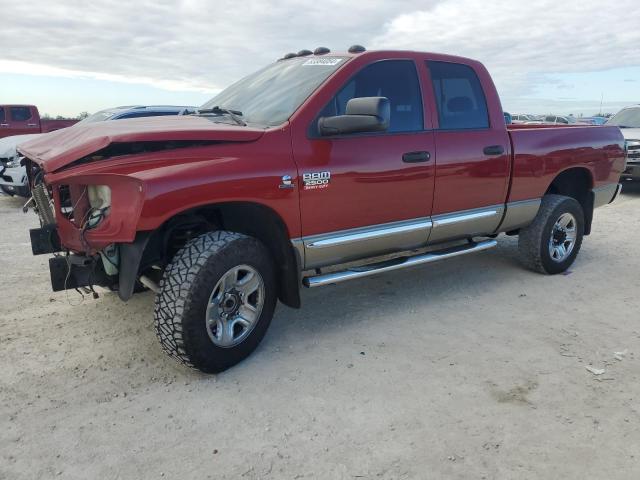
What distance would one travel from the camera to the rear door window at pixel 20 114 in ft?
55.0

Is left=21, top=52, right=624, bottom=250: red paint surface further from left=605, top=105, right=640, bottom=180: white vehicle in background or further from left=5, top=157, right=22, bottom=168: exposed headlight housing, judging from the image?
left=605, top=105, right=640, bottom=180: white vehicle in background

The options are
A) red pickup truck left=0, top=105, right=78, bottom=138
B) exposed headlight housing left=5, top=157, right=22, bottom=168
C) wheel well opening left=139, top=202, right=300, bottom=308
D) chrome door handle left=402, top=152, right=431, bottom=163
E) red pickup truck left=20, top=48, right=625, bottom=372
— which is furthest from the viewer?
red pickup truck left=0, top=105, right=78, bottom=138

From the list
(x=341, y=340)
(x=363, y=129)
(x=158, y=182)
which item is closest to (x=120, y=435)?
(x=158, y=182)

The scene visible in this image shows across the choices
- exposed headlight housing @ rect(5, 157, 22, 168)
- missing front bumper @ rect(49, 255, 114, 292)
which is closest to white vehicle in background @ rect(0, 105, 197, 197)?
exposed headlight housing @ rect(5, 157, 22, 168)

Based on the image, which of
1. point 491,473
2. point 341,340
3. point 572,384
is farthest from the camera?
point 341,340

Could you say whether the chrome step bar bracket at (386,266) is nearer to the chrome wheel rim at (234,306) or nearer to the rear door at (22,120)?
the chrome wheel rim at (234,306)

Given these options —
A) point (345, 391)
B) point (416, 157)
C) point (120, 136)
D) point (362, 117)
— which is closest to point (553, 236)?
point (416, 157)

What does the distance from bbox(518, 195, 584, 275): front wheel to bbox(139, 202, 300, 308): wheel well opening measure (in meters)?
2.79

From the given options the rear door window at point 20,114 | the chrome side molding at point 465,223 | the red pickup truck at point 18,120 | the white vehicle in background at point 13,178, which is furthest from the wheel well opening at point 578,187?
the rear door window at point 20,114

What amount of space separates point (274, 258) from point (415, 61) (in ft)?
6.46

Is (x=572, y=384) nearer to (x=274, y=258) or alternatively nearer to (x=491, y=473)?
(x=491, y=473)

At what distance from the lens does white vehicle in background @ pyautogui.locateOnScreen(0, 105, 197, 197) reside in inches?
339

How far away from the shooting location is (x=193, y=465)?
2.50 metres

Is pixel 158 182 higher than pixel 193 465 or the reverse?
higher
